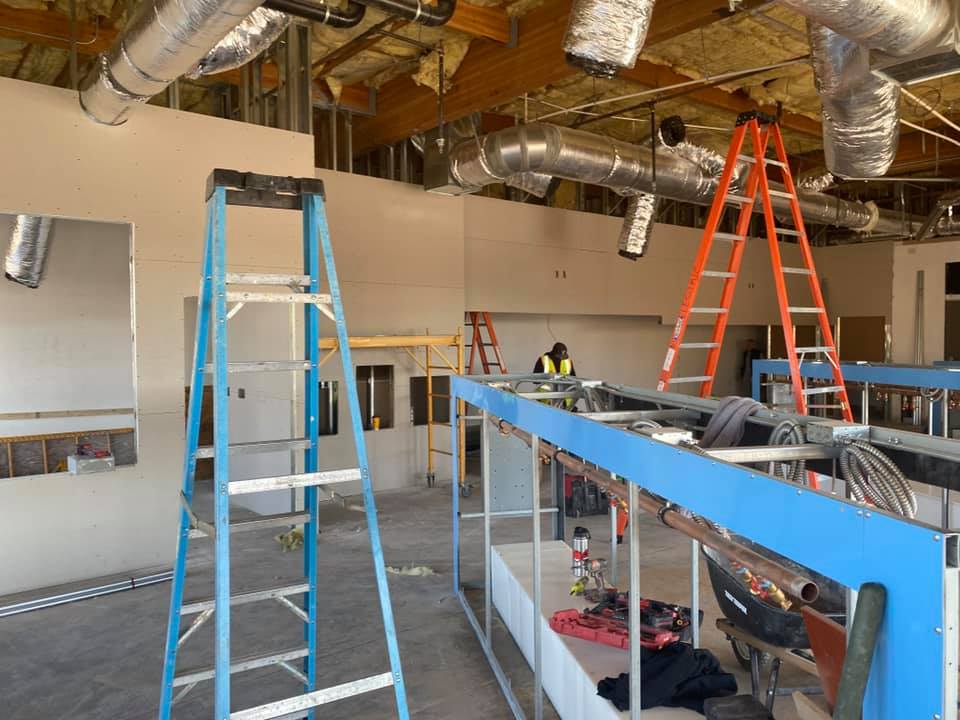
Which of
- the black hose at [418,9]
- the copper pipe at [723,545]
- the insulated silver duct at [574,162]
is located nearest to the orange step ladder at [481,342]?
the insulated silver duct at [574,162]

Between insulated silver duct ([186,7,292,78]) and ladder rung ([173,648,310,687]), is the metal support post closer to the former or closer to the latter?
ladder rung ([173,648,310,687])

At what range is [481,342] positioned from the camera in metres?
7.59

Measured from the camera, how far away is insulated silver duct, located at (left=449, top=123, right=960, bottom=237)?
5.18 m

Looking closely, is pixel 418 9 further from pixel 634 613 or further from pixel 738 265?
pixel 634 613

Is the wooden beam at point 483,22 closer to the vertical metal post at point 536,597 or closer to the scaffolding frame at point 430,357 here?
the scaffolding frame at point 430,357

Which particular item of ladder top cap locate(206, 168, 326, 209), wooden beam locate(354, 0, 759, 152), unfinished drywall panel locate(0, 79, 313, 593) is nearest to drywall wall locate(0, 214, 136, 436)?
unfinished drywall panel locate(0, 79, 313, 593)

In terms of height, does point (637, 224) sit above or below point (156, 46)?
below

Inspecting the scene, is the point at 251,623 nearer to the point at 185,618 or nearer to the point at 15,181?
the point at 185,618

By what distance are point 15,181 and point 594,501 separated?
459 centimetres

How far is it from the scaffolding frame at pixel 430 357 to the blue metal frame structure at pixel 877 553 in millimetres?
4340

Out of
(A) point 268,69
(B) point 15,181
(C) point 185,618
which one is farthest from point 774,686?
(A) point 268,69

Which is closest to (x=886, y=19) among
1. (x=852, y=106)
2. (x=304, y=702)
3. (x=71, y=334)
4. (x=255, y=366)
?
(x=852, y=106)

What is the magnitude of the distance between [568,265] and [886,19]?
5648 mm

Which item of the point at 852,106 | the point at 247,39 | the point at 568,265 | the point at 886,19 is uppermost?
the point at 247,39
